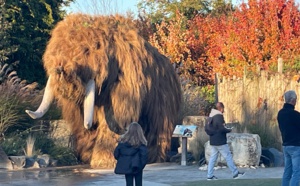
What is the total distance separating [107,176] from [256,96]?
22.0 ft

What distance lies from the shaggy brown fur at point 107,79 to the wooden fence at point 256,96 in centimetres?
335

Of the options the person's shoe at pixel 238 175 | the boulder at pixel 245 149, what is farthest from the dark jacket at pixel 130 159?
the boulder at pixel 245 149

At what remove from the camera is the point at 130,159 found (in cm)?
1018

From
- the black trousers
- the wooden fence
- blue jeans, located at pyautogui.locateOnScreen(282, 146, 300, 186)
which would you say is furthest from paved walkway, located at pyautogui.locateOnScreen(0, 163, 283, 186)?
the wooden fence

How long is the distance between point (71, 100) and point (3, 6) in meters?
10.6

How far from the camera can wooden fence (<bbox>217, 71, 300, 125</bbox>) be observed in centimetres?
1727

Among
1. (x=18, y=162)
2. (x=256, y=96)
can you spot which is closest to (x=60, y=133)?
(x=18, y=162)

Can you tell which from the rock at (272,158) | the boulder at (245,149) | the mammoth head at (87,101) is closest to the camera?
the mammoth head at (87,101)

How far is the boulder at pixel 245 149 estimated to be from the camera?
1430 centimetres

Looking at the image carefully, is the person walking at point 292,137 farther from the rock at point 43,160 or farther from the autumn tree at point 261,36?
the autumn tree at point 261,36

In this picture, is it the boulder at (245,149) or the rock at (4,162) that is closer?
the boulder at (245,149)

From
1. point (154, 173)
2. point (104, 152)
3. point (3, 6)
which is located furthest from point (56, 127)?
point (3, 6)

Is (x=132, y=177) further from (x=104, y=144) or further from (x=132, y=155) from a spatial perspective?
(x=104, y=144)

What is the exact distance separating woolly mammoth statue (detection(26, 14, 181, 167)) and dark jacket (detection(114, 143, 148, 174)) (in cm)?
347
